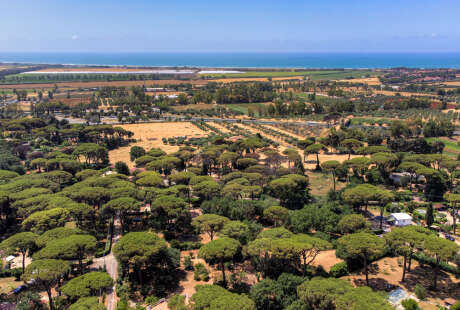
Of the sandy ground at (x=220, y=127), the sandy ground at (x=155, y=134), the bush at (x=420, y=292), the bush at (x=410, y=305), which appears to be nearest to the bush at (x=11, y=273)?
the sandy ground at (x=155, y=134)

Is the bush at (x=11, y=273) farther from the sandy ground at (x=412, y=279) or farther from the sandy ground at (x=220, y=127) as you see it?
the sandy ground at (x=220, y=127)

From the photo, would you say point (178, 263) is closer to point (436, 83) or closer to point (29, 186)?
point (29, 186)

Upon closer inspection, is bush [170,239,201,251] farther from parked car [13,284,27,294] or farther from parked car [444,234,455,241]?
parked car [444,234,455,241]

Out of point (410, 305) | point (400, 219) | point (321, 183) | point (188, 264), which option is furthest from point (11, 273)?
point (321, 183)

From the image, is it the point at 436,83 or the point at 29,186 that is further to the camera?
the point at 436,83

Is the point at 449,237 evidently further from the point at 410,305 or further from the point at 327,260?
the point at 410,305

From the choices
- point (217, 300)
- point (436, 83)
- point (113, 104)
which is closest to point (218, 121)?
point (113, 104)

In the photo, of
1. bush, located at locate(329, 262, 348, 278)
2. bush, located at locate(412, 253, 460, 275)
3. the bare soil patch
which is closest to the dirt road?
the bare soil patch
